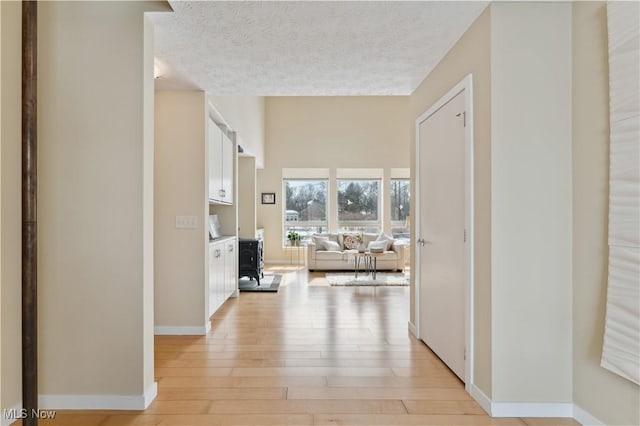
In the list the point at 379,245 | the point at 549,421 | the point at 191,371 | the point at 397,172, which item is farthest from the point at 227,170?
the point at 397,172

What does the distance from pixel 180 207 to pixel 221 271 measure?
3.58 feet

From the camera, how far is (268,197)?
344 inches

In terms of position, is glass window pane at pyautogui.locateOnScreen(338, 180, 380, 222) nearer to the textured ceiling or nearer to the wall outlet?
the textured ceiling

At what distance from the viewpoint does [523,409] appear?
2010 mm

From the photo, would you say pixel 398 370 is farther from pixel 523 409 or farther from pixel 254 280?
pixel 254 280

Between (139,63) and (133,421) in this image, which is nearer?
(133,421)

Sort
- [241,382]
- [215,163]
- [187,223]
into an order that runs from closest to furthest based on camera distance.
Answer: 1. [241,382]
2. [187,223]
3. [215,163]

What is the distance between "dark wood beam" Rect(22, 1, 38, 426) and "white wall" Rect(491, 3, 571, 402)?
259cm

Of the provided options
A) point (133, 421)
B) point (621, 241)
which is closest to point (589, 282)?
point (621, 241)

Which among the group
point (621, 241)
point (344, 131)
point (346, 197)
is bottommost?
point (621, 241)

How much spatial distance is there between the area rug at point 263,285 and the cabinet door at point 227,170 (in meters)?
1.43

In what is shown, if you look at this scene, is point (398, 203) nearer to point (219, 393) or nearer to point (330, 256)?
point (330, 256)

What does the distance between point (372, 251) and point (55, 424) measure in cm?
541

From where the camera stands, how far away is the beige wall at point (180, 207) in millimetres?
3473
